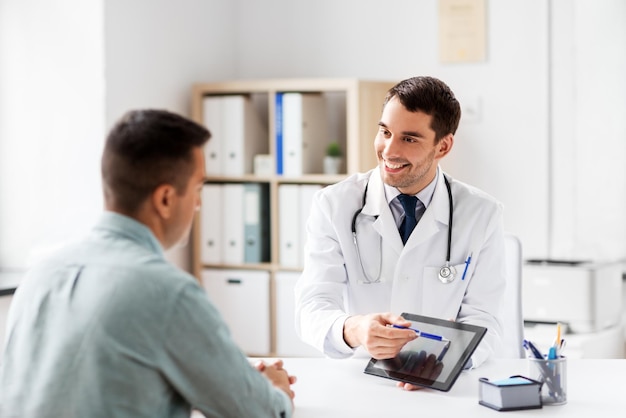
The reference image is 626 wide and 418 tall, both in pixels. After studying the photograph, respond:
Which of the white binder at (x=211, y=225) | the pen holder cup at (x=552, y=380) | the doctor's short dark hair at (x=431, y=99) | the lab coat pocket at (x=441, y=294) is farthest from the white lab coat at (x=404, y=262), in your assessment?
the white binder at (x=211, y=225)

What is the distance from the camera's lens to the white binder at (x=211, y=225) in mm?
3975

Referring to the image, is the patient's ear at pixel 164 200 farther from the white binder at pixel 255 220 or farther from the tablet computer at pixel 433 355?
the white binder at pixel 255 220

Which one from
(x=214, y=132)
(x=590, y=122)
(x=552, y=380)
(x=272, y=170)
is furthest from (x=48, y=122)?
(x=552, y=380)

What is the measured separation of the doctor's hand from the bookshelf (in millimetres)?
1916

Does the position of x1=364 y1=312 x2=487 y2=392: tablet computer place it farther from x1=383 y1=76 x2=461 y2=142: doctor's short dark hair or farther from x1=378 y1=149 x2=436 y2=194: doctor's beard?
x1=383 y1=76 x2=461 y2=142: doctor's short dark hair

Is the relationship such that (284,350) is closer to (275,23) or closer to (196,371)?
(275,23)

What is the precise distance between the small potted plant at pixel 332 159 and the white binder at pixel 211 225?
0.50 metres

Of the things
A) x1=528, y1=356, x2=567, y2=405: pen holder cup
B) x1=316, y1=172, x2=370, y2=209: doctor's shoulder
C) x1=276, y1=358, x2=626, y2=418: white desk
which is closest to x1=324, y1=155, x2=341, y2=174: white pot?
x1=316, y1=172, x2=370, y2=209: doctor's shoulder

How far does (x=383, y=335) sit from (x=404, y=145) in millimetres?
619

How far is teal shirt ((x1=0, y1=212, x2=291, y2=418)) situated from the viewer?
49.3 inches

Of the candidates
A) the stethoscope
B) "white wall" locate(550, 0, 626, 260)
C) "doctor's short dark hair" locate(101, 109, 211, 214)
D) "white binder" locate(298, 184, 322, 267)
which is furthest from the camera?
"white binder" locate(298, 184, 322, 267)

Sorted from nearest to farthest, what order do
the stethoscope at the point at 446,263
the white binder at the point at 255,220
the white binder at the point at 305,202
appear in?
the stethoscope at the point at 446,263, the white binder at the point at 305,202, the white binder at the point at 255,220

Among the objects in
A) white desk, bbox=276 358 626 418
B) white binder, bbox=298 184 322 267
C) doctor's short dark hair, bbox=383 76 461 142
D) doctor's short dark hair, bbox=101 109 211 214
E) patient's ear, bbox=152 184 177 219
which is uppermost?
doctor's short dark hair, bbox=383 76 461 142

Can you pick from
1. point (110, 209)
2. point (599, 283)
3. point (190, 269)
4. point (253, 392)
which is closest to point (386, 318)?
point (253, 392)
